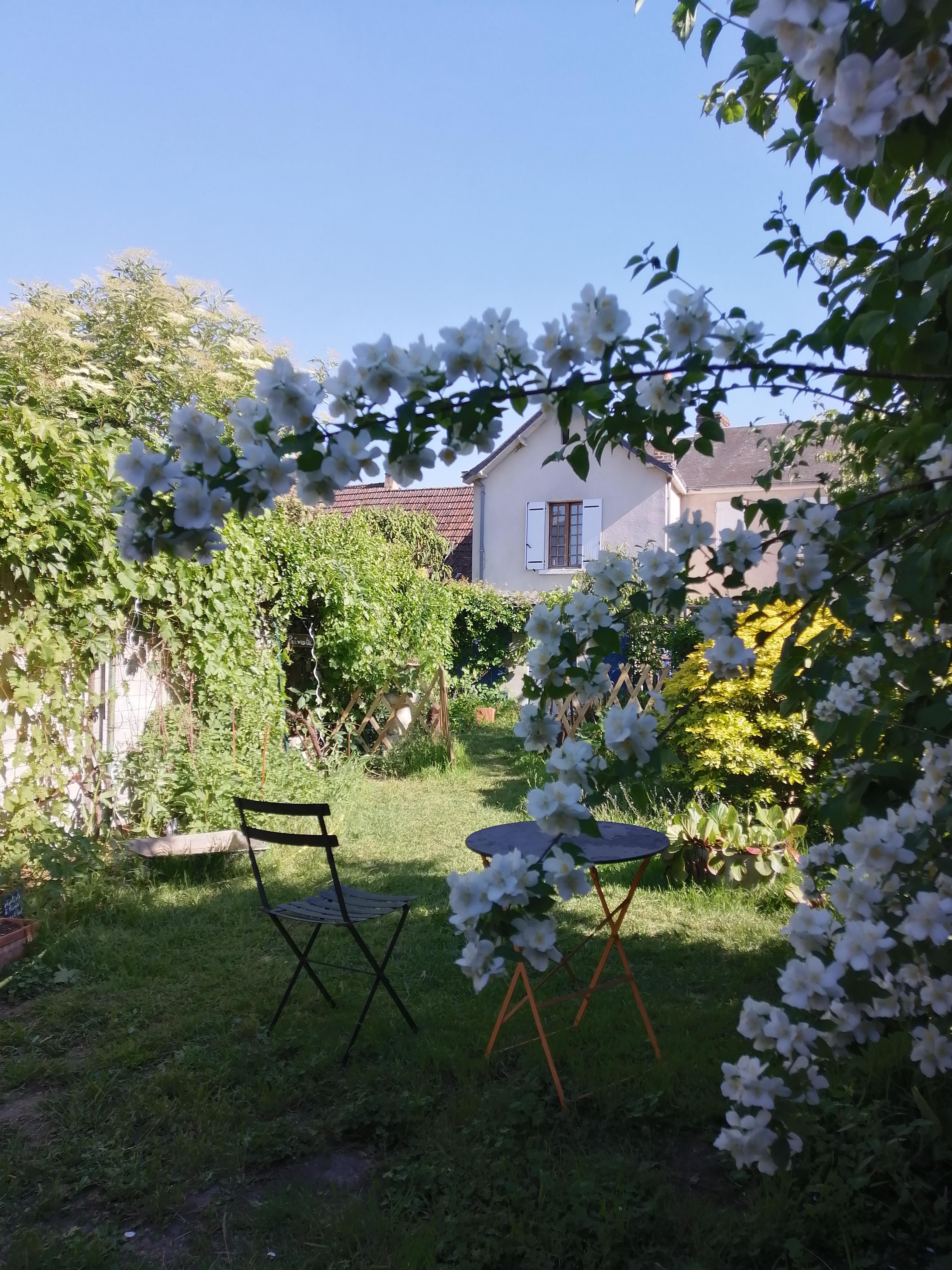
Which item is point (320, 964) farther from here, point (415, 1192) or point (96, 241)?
point (96, 241)

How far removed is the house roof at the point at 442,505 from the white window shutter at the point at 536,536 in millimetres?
1483

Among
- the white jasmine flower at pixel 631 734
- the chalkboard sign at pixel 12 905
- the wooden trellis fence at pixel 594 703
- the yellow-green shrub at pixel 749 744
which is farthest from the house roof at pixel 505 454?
the white jasmine flower at pixel 631 734

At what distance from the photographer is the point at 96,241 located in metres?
12.7

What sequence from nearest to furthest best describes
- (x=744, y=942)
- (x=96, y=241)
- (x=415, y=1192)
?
(x=415, y=1192) < (x=744, y=942) < (x=96, y=241)

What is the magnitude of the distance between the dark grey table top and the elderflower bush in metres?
1.18

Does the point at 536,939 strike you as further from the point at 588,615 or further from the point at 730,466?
the point at 730,466

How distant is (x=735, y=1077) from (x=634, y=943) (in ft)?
9.62

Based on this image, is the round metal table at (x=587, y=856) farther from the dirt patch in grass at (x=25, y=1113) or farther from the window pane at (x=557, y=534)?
the window pane at (x=557, y=534)

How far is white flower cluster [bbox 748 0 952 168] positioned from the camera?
81cm

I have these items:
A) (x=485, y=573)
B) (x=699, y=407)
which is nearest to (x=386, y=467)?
(x=699, y=407)

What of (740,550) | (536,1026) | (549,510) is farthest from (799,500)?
(549,510)

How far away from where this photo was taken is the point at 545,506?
16031 millimetres

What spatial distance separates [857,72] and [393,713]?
817cm

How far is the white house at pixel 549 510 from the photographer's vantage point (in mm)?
15383
